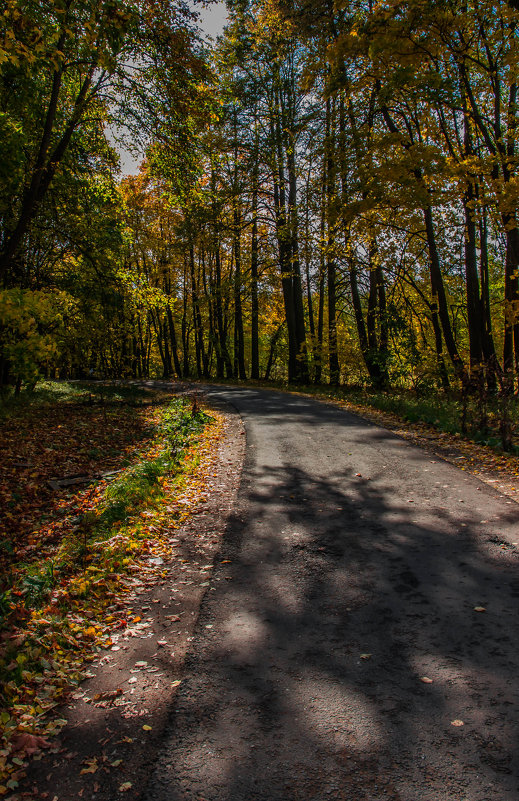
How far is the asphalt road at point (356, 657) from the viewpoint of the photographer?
2.31 meters

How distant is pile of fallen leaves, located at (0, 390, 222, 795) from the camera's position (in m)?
3.04

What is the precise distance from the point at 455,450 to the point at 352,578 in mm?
5135

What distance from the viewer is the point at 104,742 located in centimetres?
257

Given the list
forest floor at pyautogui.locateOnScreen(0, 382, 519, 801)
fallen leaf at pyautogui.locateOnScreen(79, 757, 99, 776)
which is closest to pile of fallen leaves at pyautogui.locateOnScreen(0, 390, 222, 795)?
forest floor at pyautogui.locateOnScreen(0, 382, 519, 801)

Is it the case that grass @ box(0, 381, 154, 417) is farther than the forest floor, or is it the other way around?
grass @ box(0, 381, 154, 417)

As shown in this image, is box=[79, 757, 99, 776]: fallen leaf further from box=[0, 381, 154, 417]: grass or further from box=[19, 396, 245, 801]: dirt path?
box=[0, 381, 154, 417]: grass

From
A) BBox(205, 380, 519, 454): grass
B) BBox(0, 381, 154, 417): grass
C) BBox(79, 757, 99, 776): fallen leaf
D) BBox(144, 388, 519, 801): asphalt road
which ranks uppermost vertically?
BBox(0, 381, 154, 417): grass

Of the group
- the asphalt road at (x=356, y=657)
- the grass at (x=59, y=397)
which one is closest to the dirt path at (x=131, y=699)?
the asphalt road at (x=356, y=657)

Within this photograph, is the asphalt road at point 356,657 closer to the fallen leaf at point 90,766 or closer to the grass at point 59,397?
the fallen leaf at point 90,766

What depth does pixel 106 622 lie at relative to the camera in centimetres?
382

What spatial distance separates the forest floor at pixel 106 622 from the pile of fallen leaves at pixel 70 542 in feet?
0.05

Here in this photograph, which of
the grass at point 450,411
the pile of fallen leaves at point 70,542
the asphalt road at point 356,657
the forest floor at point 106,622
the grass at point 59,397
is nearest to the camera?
the asphalt road at point 356,657

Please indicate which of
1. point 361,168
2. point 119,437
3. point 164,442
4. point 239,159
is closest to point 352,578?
point 164,442

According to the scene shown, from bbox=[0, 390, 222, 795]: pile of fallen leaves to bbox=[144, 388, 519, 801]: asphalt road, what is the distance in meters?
0.81
